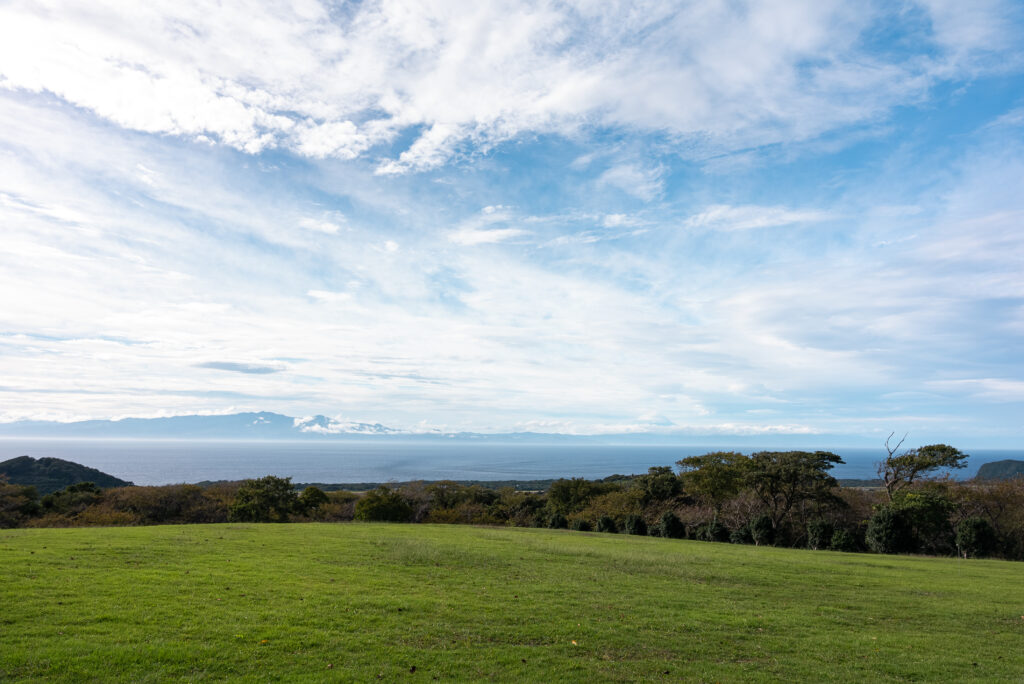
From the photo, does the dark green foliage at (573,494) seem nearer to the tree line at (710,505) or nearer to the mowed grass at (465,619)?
the tree line at (710,505)

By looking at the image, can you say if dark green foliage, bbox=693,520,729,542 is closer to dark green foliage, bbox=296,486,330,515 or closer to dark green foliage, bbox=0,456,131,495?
dark green foliage, bbox=296,486,330,515

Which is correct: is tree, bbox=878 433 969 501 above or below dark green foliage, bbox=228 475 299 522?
above

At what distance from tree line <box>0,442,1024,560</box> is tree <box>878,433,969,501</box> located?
2.6 inches

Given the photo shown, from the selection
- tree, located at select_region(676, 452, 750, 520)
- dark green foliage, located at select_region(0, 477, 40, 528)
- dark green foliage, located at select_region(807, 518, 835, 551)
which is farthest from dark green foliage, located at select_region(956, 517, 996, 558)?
dark green foliage, located at select_region(0, 477, 40, 528)

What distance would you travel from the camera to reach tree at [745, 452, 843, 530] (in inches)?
1191

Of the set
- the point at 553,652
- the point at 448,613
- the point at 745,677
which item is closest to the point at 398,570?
the point at 448,613

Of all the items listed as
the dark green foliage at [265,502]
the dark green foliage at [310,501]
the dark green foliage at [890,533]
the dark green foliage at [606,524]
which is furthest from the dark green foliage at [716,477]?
the dark green foliage at [265,502]

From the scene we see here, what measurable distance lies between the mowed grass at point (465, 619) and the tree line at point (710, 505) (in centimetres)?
1137

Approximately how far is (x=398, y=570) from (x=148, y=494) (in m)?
31.4

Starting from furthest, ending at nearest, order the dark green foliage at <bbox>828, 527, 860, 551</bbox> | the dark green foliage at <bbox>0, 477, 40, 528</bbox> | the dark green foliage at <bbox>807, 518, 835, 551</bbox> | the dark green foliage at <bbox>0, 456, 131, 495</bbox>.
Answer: the dark green foliage at <bbox>0, 456, 131, 495</bbox> → the dark green foliage at <bbox>0, 477, 40, 528</bbox> → the dark green foliage at <bbox>807, 518, 835, 551</bbox> → the dark green foliage at <bbox>828, 527, 860, 551</bbox>

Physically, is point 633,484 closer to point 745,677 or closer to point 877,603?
point 877,603

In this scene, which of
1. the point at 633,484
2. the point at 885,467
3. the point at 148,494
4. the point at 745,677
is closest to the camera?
the point at 745,677

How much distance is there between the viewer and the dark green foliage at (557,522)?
34.8 meters

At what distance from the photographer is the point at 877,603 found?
11.6 meters
